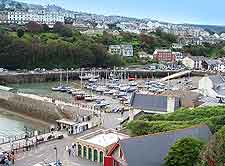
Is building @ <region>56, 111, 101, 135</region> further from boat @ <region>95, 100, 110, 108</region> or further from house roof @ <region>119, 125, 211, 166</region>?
house roof @ <region>119, 125, 211, 166</region>

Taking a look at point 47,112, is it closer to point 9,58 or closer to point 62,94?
point 62,94

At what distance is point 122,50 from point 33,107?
3540cm

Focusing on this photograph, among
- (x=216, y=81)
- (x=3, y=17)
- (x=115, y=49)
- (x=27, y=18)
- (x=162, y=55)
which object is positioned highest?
(x=27, y=18)

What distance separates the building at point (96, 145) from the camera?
20469 millimetres

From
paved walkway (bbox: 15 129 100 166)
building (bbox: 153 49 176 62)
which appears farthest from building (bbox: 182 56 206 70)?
paved walkway (bbox: 15 129 100 166)

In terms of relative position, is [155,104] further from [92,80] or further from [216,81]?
[92,80]

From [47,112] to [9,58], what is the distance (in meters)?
23.0

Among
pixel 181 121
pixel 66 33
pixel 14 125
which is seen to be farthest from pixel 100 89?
pixel 66 33

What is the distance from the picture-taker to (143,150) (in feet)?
58.1

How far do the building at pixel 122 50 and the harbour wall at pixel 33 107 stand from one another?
104 feet

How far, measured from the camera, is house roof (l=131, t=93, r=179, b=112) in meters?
28.1

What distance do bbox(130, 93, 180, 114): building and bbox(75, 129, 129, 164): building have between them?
626 cm

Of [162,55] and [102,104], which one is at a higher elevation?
[162,55]

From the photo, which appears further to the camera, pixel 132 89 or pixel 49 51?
pixel 49 51
